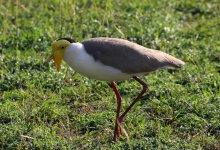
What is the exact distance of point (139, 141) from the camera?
6.11 metres

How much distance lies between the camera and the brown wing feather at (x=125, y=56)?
617 centimetres

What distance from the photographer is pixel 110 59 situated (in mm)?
6156

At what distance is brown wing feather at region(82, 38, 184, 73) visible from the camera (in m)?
6.17

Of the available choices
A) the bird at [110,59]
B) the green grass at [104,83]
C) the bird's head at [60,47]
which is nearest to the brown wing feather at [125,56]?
the bird at [110,59]

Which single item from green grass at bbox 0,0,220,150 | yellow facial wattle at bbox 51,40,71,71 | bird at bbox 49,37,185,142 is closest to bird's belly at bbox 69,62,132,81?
bird at bbox 49,37,185,142

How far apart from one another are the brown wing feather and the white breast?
0.14 ft

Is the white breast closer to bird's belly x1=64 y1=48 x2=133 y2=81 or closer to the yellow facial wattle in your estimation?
bird's belly x1=64 y1=48 x2=133 y2=81

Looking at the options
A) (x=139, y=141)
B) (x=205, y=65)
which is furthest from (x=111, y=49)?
(x=205, y=65)

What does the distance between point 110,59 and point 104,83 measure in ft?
5.07

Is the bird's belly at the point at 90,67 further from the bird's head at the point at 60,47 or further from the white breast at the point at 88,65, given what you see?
the bird's head at the point at 60,47

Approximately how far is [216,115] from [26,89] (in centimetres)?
224

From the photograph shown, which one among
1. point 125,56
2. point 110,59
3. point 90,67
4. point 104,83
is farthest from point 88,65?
point 104,83

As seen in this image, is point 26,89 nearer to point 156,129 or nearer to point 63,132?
point 63,132

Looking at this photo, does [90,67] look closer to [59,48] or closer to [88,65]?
[88,65]
